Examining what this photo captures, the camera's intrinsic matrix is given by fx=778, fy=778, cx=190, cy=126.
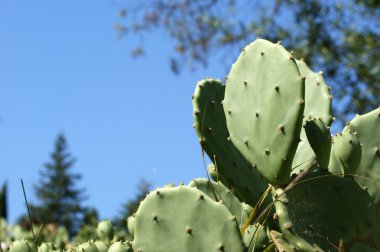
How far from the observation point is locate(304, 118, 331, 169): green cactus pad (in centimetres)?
244

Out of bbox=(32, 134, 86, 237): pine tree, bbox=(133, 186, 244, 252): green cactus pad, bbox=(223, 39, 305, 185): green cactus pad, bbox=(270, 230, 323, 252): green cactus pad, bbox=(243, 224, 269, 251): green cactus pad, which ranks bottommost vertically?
bbox=(270, 230, 323, 252): green cactus pad

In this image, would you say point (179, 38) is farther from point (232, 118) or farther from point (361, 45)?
point (232, 118)

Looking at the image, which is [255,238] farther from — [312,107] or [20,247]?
[20,247]

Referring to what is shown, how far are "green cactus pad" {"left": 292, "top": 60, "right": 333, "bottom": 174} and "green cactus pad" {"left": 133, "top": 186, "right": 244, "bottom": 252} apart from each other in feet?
2.00

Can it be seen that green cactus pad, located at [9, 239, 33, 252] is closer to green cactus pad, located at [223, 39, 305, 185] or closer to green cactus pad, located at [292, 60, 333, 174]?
green cactus pad, located at [223, 39, 305, 185]

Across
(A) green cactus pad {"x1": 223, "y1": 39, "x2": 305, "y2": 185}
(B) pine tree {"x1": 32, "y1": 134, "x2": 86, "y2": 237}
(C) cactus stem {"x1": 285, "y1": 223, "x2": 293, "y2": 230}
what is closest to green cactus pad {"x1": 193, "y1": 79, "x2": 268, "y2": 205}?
(A) green cactus pad {"x1": 223, "y1": 39, "x2": 305, "y2": 185}

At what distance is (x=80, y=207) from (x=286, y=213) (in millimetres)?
49136

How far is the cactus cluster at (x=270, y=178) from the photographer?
7.41 feet

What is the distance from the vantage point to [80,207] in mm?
50625

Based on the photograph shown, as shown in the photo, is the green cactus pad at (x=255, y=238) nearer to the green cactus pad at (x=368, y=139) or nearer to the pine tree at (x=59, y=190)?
the green cactus pad at (x=368, y=139)

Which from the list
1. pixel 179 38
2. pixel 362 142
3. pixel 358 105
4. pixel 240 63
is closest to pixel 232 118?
pixel 240 63

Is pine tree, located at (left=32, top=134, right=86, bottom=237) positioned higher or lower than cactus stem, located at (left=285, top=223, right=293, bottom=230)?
higher

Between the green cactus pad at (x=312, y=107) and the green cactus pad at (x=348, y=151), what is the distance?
175 mm

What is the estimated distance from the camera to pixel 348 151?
252cm
